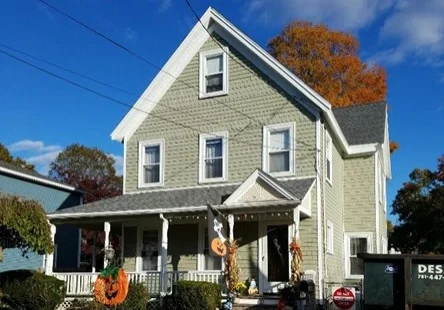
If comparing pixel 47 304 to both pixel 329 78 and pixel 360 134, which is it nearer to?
pixel 360 134

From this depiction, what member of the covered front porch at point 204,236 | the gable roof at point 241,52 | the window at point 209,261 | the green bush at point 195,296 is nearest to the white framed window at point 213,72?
the gable roof at point 241,52

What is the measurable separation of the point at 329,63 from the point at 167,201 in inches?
820

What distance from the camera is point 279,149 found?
1952cm

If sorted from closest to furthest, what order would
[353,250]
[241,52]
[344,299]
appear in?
[344,299]
[241,52]
[353,250]

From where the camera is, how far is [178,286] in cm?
1623

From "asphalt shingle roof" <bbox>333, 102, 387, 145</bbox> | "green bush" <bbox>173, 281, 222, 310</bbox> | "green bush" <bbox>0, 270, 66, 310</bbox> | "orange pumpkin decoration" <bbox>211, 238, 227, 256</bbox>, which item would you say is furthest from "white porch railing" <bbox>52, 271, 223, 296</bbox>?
"asphalt shingle roof" <bbox>333, 102, 387, 145</bbox>

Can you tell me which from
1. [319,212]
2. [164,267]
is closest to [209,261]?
[164,267]

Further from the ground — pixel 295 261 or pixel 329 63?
pixel 329 63

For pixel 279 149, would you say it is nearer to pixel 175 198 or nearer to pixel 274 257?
pixel 274 257

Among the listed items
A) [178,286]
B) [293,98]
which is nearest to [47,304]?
[178,286]

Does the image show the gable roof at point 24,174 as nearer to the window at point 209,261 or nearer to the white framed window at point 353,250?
the window at point 209,261

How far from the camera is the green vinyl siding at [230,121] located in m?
19.4

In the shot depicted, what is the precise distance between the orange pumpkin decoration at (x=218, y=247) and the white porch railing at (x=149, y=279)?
0.78 meters

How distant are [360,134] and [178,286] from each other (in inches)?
403
